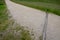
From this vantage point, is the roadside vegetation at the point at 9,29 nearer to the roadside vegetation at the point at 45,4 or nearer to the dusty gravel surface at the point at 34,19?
the dusty gravel surface at the point at 34,19

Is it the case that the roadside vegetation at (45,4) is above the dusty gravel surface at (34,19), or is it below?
above

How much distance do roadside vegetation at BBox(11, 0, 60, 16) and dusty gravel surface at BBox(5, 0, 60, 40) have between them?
0.04 metres

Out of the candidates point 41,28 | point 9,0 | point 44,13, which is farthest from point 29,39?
point 9,0

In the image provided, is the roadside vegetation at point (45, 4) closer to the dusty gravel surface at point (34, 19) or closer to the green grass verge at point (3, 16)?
the dusty gravel surface at point (34, 19)

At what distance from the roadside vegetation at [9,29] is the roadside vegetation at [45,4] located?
16 centimetres

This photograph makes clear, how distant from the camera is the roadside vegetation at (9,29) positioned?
1315mm

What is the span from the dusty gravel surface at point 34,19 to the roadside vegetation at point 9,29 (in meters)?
0.04

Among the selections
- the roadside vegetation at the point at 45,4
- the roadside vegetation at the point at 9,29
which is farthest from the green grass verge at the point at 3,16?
the roadside vegetation at the point at 45,4

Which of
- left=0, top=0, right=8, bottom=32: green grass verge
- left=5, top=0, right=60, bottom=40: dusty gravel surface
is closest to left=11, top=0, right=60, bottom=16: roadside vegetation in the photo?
left=5, top=0, right=60, bottom=40: dusty gravel surface

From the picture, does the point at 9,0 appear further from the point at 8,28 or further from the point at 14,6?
the point at 8,28

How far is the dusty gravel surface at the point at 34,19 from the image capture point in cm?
130

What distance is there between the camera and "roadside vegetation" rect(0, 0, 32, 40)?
1315 millimetres

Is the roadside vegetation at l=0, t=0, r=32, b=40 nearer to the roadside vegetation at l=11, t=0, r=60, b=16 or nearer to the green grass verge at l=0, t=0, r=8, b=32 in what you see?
the green grass verge at l=0, t=0, r=8, b=32

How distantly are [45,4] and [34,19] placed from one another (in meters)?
0.18
